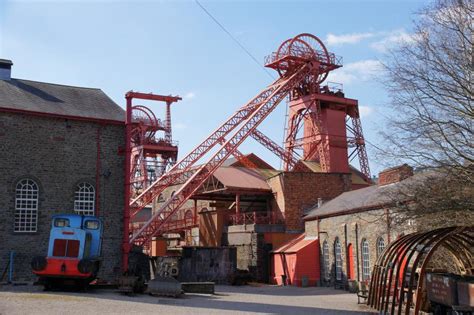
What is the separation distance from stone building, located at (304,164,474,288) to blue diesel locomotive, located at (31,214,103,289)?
10237 mm

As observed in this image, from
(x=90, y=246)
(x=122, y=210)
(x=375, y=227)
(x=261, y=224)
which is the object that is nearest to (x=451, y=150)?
(x=375, y=227)

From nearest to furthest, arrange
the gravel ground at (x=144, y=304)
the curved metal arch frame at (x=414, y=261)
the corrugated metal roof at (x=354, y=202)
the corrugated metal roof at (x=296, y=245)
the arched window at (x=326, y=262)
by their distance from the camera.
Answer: the curved metal arch frame at (x=414, y=261), the gravel ground at (x=144, y=304), the corrugated metal roof at (x=354, y=202), the arched window at (x=326, y=262), the corrugated metal roof at (x=296, y=245)

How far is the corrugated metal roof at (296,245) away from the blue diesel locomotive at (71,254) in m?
12.4

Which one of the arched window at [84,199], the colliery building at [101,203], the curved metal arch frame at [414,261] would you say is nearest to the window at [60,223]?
the colliery building at [101,203]

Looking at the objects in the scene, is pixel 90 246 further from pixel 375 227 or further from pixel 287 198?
pixel 287 198

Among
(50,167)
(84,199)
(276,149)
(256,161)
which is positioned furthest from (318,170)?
(50,167)

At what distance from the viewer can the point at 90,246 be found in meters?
19.9

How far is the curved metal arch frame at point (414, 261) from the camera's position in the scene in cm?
1141

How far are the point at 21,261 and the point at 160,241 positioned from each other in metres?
14.3

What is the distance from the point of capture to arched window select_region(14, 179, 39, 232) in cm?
2444

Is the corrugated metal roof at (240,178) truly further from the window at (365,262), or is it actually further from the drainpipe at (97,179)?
the window at (365,262)

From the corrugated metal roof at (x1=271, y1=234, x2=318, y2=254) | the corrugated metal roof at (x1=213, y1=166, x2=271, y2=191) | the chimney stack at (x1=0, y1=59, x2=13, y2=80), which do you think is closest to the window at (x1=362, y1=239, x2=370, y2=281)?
the corrugated metal roof at (x1=271, y1=234, x2=318, y2=254)

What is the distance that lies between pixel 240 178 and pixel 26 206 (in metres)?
15.3

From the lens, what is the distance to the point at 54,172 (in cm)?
2545
